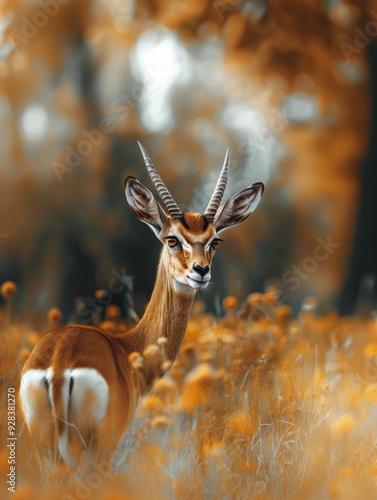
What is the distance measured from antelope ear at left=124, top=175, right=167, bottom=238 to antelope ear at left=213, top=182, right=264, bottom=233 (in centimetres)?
28

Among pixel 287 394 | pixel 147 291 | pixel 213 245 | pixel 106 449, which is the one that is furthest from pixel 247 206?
pixel 106 449

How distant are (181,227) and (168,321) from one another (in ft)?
1.52

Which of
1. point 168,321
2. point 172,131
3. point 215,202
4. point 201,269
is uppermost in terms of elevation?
point 172,131

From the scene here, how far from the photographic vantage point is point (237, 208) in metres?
4.39

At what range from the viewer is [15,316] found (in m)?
5.22

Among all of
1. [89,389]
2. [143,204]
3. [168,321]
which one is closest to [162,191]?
[143,204]

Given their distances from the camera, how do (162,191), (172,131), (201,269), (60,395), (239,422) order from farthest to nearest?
(172,131), (239,422), (162,191), (201,269), (60,395)

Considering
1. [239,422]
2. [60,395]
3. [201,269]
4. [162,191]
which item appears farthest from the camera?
[239,422]

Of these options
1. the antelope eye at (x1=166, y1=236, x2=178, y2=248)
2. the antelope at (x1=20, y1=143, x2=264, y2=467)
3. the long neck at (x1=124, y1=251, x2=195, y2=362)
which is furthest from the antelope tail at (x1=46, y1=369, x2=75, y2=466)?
the antelope eye at (x1=166, y1=236, x2=178, y2=248)

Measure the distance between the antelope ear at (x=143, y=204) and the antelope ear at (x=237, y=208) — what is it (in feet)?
0.92

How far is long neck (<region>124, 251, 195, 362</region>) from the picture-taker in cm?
425

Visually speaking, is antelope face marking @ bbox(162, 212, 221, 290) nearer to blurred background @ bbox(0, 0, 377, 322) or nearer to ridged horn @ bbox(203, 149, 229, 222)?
ridged horn @ bbox(203, 149, 229, 222)

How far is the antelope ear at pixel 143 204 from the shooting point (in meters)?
4.20

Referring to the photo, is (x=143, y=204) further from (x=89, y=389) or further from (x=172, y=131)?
(x=172, y=131)
